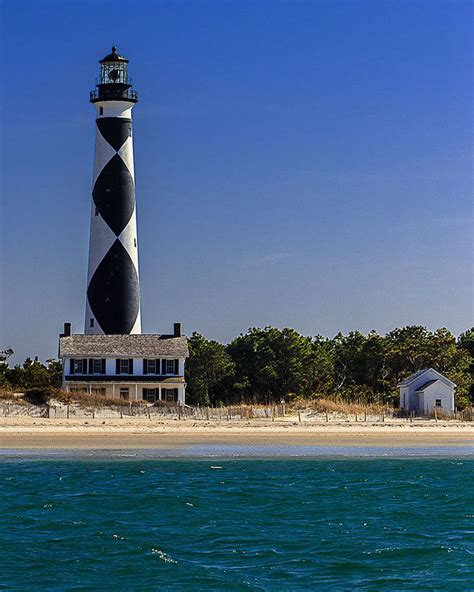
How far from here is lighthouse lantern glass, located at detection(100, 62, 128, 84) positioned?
50.0m

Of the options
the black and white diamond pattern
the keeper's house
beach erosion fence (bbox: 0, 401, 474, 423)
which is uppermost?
the black and white diamond pattern

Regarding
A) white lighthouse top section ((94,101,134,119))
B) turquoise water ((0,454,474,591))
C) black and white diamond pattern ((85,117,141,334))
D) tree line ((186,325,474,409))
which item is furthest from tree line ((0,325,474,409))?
turquoise water ((0,454,474,591))

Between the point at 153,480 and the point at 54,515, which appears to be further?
the point at 153,480

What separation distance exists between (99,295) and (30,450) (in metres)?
15.3

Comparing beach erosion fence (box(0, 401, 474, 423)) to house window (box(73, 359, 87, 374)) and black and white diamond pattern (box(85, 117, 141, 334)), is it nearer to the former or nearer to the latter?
house window (box(73, 359, 87, 374))

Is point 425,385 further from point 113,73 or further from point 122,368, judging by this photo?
point 113,73

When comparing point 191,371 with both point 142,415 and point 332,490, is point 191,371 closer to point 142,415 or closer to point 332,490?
point 142,415

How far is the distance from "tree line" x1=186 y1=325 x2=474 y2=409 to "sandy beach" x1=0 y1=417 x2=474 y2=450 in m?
8.17

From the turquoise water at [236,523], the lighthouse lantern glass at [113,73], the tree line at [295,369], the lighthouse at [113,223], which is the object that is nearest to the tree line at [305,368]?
the tree line at [295,369]

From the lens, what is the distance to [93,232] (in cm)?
4872

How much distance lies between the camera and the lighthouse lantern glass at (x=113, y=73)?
50.0 m

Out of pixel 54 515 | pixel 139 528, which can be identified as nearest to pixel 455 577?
pixel 139 528

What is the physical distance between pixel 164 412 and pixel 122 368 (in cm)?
633

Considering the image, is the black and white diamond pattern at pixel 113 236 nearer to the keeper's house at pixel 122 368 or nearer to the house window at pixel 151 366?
the keeper's house at pixel 122 368
